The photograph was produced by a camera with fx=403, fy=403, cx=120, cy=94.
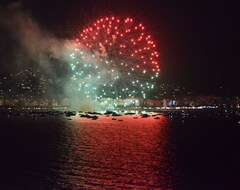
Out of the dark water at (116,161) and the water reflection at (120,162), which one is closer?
the dark water at (116,161)

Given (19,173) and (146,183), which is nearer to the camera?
(146,183)

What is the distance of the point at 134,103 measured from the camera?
18138 centimetres

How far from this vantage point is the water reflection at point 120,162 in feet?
108

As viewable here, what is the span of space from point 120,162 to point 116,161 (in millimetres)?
724

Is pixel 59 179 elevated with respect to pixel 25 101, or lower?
lower

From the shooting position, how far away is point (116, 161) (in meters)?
41.8

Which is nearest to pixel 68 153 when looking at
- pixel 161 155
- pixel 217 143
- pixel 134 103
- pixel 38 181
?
pixel 161 155

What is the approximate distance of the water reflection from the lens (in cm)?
3281

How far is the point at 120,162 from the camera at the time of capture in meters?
41.2

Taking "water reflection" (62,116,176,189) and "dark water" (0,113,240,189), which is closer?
"dark water" (0,113,240,189)

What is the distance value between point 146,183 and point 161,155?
1381 cm

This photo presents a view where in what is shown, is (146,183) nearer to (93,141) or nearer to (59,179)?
(59,179)

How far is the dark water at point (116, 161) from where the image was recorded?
107 ft

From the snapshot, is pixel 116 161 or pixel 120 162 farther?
pixel 116 161
